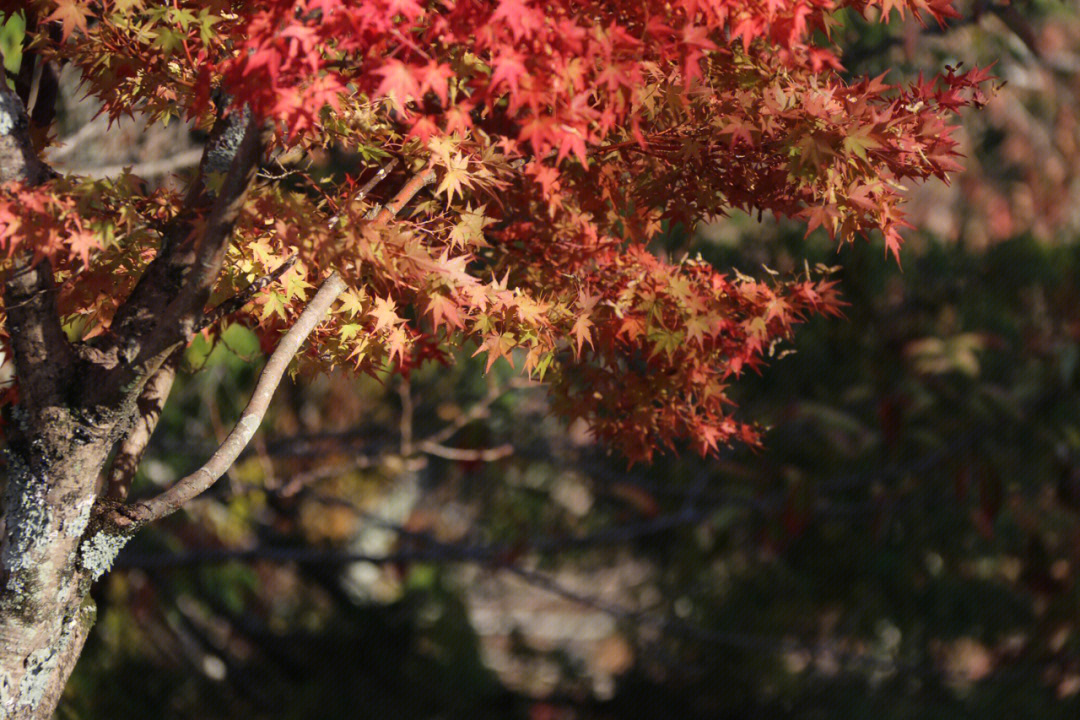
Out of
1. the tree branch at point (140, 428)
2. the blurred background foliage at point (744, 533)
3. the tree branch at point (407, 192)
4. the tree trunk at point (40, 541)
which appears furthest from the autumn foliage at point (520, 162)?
the blurred background foliage at point (744, 533)

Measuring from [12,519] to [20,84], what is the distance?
900mm

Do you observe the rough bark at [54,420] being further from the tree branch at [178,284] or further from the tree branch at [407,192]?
the tree branch at [407,192]

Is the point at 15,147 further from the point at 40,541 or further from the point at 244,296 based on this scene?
the point at 40,541

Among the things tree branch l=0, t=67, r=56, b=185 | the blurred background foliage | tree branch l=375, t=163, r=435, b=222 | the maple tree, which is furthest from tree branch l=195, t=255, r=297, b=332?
the blurred background foliage

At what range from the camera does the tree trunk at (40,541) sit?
155 centimetres

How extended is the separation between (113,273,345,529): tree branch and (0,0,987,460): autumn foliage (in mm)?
59

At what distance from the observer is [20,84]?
1.90 m

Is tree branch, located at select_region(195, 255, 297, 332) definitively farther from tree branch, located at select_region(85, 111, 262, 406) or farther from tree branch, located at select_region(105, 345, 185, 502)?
tree branch, located at select_region(105, 345, 185, 502)

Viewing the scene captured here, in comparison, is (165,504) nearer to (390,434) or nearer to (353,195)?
(353,195)

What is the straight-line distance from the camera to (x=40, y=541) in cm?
155

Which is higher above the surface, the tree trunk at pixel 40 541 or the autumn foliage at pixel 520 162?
the autumn foliage at pixel 520 162

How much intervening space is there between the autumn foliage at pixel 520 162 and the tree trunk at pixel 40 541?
27cm

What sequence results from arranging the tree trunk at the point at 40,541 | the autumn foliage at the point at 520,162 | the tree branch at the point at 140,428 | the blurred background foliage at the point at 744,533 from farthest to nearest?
the blurred background foliage at the point at 744,533 < the tree branch at the point at 140,428 < the tree trunk at the point at 40,541 < the autumn foliage at the point at 520,162

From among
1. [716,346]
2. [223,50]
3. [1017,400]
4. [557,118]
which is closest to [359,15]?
[557,118]
